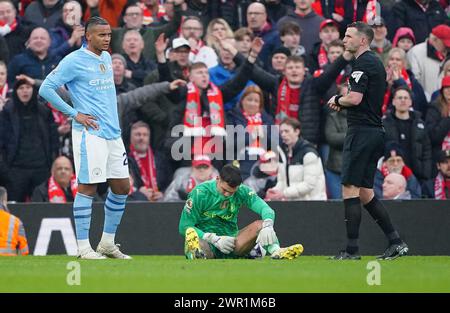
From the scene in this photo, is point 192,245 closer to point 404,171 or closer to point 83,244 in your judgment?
point 83,244

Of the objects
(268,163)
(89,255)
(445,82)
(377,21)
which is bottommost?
(89,255)

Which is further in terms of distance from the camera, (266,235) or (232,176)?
(232,176)

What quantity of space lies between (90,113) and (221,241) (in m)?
2.04

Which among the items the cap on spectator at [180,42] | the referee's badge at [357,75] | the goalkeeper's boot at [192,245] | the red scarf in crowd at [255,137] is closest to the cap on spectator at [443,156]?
the red scarf in crowd at [255,137]

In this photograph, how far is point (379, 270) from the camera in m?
10.5

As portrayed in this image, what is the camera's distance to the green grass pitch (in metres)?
9.80

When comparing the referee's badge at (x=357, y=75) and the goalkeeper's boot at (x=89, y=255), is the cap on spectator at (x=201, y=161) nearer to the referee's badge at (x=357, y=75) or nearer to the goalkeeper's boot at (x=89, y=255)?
the goalkeeper's boot at (x=89, y=255)

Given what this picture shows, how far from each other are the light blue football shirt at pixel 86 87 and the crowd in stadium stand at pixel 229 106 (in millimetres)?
4260

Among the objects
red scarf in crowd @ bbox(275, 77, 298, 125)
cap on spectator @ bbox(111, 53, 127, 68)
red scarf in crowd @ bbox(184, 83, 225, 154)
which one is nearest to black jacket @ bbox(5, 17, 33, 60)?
cap on spectator @ bbox(111, 53, 127, 68)

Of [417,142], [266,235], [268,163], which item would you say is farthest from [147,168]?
[266,235]

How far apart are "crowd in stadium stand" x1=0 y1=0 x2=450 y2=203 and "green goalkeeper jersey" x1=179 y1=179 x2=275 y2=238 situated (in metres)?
3.83

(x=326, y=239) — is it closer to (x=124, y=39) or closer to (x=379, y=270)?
(x=124, y=39)

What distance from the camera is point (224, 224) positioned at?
13195 mm

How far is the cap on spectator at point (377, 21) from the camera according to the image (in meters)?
18.8
